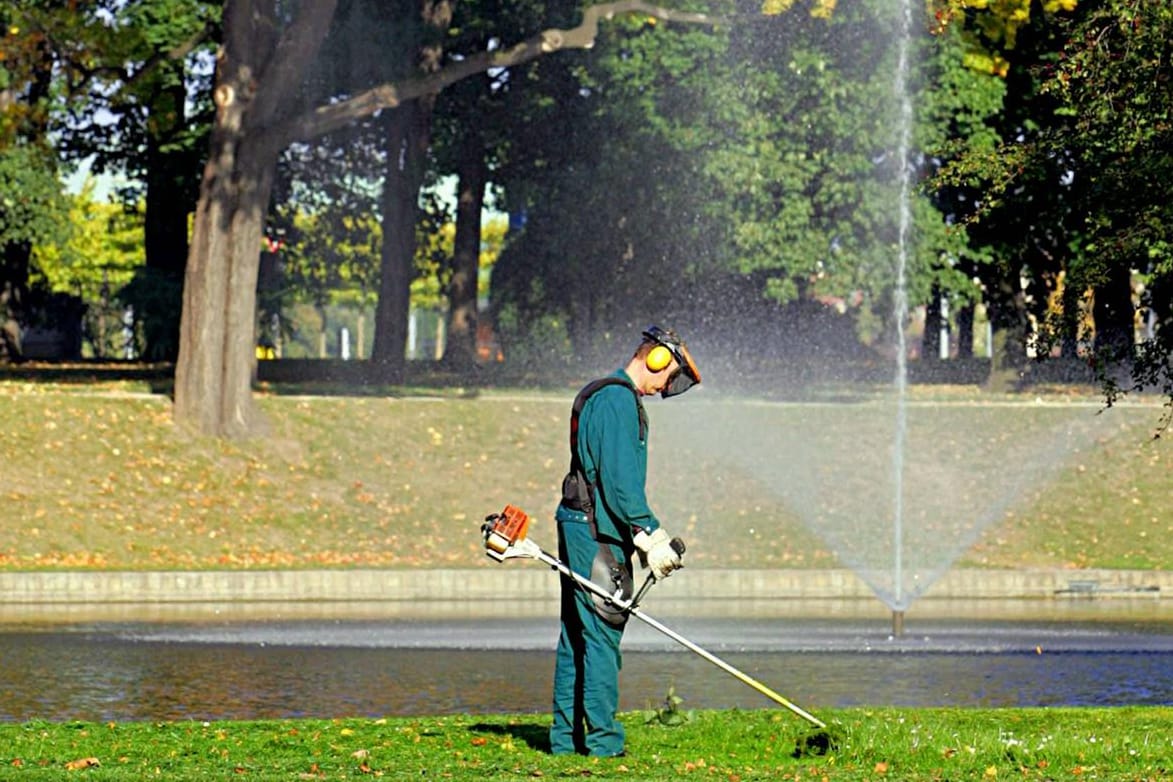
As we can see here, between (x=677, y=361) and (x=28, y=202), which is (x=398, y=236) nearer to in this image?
(x=28, y=202)

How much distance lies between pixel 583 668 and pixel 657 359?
136cm

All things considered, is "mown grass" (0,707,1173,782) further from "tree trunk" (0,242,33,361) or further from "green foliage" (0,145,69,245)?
"tree trunk" (0,242,33,361)

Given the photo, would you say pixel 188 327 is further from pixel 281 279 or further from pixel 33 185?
pixel 281 279

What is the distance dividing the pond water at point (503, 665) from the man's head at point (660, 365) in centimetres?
400

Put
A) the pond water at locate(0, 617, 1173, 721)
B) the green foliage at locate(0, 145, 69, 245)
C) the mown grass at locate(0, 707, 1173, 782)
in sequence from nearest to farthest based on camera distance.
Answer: the mown grass at locate(0, 707, 1173, 782) → the pond water at locate(0, 617, 1173, 721) → the green foliage at locate(0, 145, 69, 245)

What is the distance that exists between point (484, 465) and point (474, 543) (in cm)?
358

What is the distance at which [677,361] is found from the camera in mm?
9109

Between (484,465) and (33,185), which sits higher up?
(33,185)

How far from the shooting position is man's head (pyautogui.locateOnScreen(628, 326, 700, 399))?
9.05 metres

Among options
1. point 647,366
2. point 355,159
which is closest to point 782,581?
point 647,366

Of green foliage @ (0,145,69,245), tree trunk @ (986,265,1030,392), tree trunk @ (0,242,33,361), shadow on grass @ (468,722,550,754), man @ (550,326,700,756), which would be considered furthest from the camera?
tree trunk @ (0,242,33,361)

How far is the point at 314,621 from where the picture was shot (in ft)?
58.6

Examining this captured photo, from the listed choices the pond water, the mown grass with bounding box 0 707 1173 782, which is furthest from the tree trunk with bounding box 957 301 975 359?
the mown grass with bounding box 0 707 1173 782

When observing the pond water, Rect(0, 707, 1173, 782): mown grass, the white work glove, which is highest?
the white work glove
